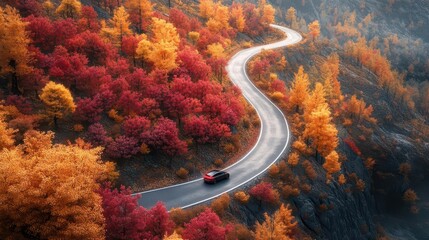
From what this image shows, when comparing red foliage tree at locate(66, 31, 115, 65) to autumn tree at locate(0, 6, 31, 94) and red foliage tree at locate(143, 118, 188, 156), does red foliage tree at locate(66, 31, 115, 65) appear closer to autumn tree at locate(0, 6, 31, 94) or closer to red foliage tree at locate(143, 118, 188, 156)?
autumn tree at locate(0, 6, 31, 94)

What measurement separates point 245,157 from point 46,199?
30.9 metres

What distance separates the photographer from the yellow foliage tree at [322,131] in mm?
48000

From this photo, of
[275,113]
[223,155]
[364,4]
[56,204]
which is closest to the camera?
[56,204]

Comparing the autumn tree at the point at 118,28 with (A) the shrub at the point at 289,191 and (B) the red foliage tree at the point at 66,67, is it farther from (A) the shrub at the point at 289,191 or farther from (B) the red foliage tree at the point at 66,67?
(A) the shrub at the point at 289,191

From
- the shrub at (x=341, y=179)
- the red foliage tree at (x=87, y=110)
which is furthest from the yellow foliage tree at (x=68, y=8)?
the shrub at (x=341, y=179)

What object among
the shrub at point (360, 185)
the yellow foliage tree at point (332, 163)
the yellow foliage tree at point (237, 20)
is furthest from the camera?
the yellow foliage tree at point (237, 20)

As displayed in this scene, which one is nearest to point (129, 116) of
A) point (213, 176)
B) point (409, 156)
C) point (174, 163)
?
point (174, 163)

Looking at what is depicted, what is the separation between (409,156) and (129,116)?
66.8 m

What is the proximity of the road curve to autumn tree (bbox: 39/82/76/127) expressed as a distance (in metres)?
12.8

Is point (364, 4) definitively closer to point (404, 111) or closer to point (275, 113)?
point (404, 111)

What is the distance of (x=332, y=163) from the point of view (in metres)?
49.4

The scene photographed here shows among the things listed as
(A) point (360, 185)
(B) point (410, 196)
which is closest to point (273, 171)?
(A) point (360, 185)

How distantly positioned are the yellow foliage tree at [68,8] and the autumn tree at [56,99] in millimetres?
23423

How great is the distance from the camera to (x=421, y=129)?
3580 inches
